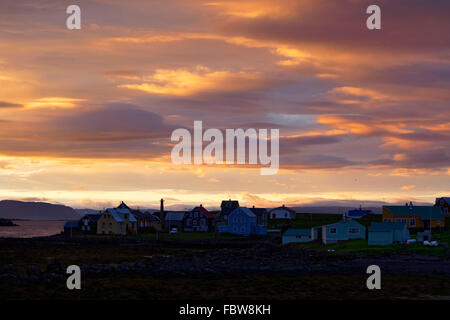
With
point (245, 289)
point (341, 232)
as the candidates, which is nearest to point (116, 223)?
point (341, 232)

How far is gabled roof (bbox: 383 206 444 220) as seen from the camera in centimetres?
10494

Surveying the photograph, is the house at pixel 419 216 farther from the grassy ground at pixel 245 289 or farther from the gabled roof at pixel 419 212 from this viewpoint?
the grassy ground at pixel 245 289

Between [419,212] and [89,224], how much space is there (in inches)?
2710

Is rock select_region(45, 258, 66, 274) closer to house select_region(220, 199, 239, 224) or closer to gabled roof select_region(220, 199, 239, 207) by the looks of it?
house select_region(220, 199, 239, 224)

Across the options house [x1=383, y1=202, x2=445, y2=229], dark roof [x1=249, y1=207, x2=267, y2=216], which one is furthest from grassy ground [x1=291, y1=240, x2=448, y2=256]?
dark roof [x1=249, y1=207, x2=267, y2=216]

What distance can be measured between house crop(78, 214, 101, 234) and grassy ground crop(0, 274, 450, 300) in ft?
307

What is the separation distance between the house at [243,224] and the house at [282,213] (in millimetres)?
48667

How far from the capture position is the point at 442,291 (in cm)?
3834

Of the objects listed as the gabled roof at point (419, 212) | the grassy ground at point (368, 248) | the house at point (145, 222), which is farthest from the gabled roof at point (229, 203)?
the grassy ground at point (368, 248)

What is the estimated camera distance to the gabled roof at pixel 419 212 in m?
105

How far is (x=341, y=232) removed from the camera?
84.9 m

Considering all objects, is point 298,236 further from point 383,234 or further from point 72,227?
point 72,227

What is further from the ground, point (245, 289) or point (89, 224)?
point (89, 224)
